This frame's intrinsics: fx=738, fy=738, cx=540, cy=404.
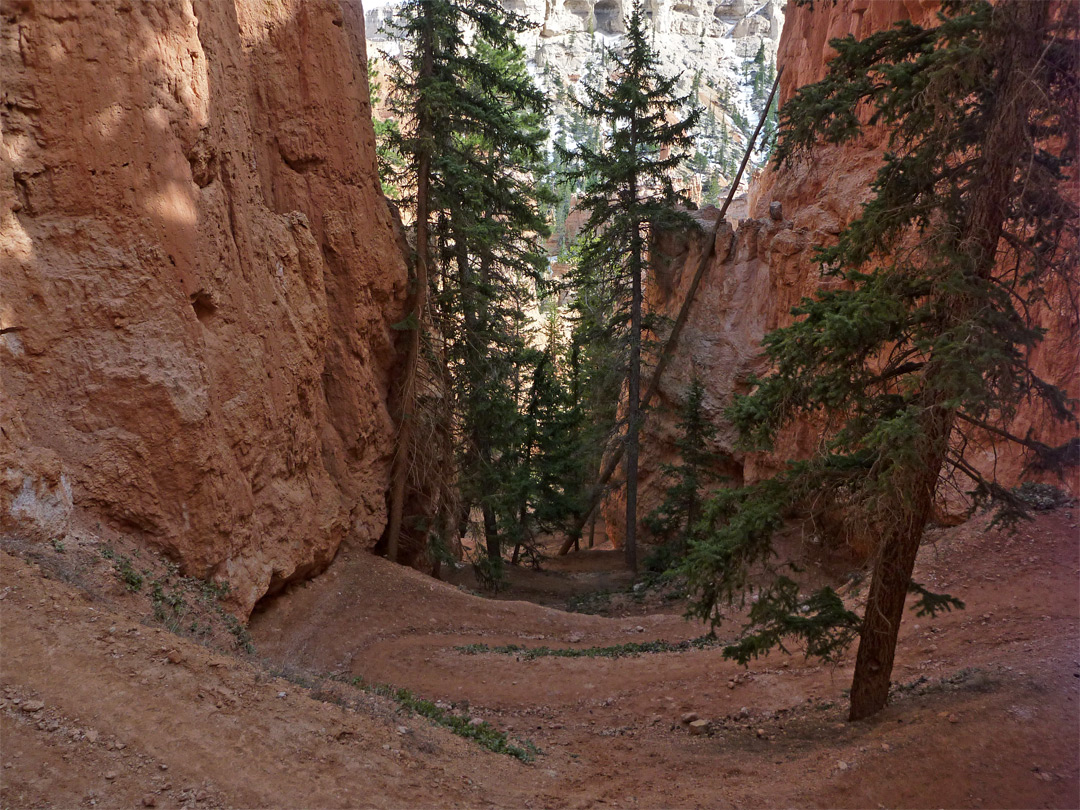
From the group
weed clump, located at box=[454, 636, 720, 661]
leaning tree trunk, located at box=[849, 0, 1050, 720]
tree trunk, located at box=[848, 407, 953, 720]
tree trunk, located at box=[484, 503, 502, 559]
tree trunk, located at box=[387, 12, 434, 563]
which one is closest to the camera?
leaning tree trunk, located at box=[849, 0, 1050, 720]

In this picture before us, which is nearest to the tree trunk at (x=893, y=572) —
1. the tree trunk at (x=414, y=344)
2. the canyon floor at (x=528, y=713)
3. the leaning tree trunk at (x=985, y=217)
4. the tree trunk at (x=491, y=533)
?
the leaning tree trunk at (x=985, y=217)

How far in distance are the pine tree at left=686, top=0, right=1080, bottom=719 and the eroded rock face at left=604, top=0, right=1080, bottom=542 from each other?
11.8m

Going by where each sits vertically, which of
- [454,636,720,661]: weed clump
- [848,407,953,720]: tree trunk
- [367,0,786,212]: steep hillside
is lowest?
[454,636,720,661]: weed clump

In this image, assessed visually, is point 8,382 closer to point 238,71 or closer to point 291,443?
point 291,443

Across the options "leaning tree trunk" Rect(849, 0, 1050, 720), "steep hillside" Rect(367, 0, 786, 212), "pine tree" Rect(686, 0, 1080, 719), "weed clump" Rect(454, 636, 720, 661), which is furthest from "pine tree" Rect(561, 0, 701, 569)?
"steep hillside" Rect(367, 0, 786, 212)

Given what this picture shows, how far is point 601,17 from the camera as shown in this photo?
114 metres

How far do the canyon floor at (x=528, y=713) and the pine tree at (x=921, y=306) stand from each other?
1.25 meters

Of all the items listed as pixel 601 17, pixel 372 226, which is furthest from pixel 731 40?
pixel 372 226

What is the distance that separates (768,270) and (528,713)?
1659cm

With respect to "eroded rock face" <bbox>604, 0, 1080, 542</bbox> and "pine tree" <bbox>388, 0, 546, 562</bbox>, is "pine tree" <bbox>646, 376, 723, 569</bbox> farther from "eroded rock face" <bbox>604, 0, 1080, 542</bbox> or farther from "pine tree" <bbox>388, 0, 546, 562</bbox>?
"pine tree" <bbox>388, 0, 546, 562</bbox>

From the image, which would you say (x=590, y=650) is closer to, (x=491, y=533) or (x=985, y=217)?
(x=491, y=533)

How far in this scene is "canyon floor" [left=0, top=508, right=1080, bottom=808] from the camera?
539 cm

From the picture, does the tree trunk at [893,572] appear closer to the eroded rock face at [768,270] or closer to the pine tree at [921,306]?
the pine tree at [921,306]

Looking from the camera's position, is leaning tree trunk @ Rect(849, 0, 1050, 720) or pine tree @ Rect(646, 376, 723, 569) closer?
leaning tree trunk @ Rect(849, 0, 1050, 720)
